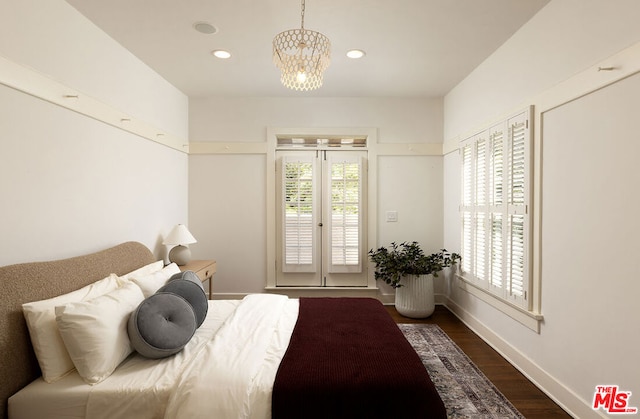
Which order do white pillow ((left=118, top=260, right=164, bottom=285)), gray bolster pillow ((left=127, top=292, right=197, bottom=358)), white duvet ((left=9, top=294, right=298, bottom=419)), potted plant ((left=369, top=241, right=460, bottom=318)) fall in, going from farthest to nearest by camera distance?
potted plant ((left=369, top=241, right=460, bottom=318))
white pillow ((left=118, top=260, right=164, bottom=285))
gray bolster pillow ((left=127, top=292, right=197, bottom=358))
white duvet ((left=9, top=294, right=298, bottom=419))

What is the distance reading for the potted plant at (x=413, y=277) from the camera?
11.8ft

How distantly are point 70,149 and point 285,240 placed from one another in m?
2.42

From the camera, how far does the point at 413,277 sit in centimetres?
361

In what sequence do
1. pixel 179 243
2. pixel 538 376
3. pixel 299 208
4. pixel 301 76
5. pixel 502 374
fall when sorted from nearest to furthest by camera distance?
pixel 301 76 → pixel 538 376 → pixel 502 374 → pixel 179 243 → pixel 299 208

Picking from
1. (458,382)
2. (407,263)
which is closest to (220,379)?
(458,382)

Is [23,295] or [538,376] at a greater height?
[23,295]

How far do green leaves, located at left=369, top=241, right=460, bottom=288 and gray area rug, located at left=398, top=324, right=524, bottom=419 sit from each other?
2.19 ft

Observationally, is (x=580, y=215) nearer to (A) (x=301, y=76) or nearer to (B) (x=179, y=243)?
(A) (x=301, y=76)

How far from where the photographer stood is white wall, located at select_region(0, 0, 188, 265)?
179 cm

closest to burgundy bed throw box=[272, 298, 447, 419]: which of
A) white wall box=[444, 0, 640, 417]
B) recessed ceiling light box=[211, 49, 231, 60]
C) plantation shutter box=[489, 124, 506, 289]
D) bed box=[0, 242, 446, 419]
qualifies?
bed box=[0, 242, 446, 419]

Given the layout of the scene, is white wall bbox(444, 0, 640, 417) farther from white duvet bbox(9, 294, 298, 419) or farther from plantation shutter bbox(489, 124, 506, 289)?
white duvet bbox(9, 294, 298, 419)

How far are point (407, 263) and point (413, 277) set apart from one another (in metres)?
0.17

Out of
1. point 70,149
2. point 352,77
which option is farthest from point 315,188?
point 70,149

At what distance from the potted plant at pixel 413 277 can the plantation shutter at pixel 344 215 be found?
0.46 m
